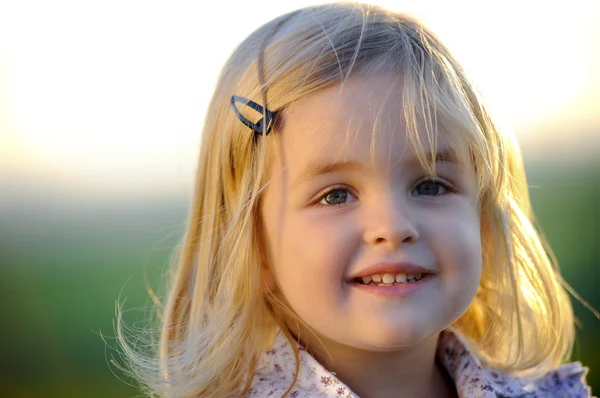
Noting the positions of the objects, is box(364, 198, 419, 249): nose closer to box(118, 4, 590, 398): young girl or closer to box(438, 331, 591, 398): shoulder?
box(118, 4, 590, 398): young girl

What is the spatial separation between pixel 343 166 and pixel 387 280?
0.27 metres

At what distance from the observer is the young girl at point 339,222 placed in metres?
1.68

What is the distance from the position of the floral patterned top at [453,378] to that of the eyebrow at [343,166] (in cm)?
49

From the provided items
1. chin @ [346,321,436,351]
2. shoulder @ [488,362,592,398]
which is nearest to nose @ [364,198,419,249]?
chin @ [346,321,436,351]

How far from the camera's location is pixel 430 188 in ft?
5.78

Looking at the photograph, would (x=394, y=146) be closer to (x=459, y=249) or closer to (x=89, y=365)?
(x=459, y=249)

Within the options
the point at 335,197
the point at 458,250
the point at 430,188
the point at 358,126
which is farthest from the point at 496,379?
the point at 358,126

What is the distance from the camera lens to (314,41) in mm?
1789

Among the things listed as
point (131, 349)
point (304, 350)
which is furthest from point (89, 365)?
point (304, 350)

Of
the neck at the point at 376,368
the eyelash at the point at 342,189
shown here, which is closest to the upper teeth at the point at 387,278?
the eyelash at the point at 342,189

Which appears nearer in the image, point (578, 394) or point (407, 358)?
point (407, 358)

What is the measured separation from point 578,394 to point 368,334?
0.87 meters

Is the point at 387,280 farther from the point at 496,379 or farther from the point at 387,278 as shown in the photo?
the point at 496,379

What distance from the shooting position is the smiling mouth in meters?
1.69
